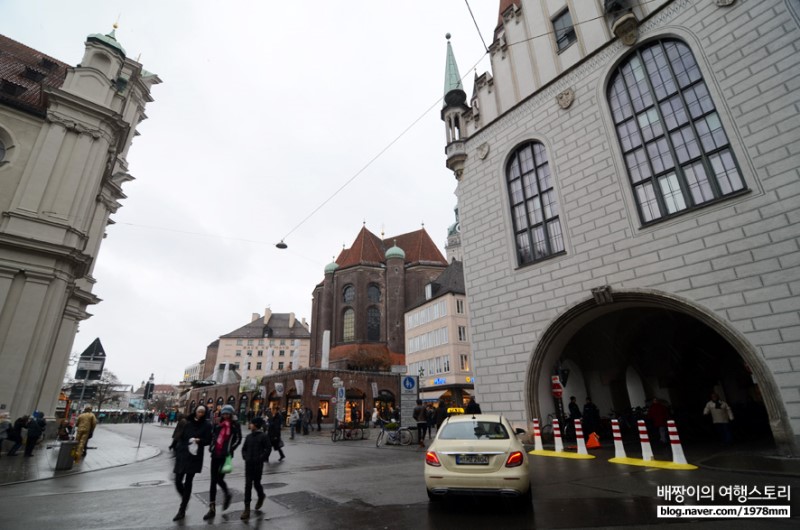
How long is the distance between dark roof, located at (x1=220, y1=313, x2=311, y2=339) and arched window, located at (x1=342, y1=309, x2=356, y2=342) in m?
36.7

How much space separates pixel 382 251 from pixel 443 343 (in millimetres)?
28786

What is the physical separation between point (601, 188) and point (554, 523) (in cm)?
1180

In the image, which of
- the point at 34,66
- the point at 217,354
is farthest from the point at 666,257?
the point at 217,354

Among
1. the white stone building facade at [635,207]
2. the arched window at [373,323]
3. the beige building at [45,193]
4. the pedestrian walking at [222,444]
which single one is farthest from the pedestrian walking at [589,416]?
the arched window at [373,323]

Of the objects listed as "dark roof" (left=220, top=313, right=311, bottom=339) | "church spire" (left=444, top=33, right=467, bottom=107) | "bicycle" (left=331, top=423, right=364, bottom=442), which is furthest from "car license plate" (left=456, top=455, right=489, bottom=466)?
"dark roof" (left=220, top=313, right=311, bottom=339)

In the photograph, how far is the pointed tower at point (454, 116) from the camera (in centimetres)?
1959

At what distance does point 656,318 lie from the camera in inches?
633

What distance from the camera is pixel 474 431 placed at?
6.42m

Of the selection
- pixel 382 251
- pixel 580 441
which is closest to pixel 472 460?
pixel 580 441

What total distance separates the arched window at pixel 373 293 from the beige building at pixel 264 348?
36.5 metres

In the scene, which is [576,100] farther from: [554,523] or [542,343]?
[554,523]

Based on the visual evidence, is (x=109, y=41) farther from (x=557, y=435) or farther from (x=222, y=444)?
(x=557, y=435)

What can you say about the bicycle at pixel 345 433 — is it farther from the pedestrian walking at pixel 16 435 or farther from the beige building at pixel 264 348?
the beige building at pixel 264 348

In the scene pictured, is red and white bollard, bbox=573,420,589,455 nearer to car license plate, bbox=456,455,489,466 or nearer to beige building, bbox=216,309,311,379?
car license plate, bbox=456,455,489,466
